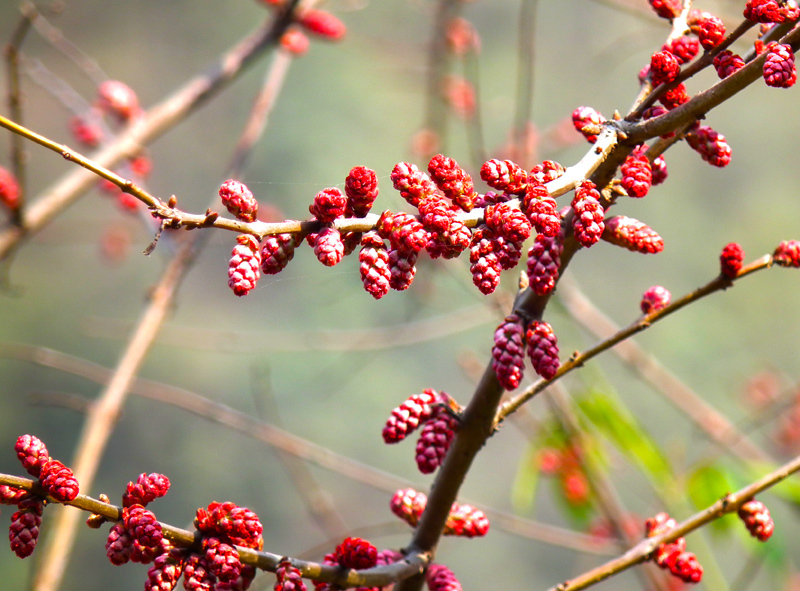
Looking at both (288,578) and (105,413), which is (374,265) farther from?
(105,413)

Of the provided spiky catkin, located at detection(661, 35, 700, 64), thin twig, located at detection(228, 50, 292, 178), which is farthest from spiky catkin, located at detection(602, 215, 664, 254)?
thin twig, located at detection(228, 50, 292, 178)

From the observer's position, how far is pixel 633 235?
44 centimetres

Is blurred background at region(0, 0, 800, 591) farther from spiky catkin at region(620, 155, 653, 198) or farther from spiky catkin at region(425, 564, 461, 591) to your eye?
spiky catkin at region(620, 155, 653, 198)

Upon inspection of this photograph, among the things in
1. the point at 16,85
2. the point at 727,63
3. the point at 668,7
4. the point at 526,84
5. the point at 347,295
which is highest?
the point at 347,295

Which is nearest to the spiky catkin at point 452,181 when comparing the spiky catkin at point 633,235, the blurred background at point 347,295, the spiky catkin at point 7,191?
the spiky catkin at point 633,235

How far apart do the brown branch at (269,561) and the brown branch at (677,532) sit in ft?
0.48

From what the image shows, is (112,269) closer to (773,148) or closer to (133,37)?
(133,37)

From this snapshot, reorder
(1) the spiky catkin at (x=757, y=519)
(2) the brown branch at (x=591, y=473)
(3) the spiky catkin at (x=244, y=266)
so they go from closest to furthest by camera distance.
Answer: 1. (3) the spiky catkin at (x=244, y=266)
2. (1) the spiky catkin at (x=757, y=519)
3. (2) the brown branch at (x=591, y=473)

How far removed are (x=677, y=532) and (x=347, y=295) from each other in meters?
1.48

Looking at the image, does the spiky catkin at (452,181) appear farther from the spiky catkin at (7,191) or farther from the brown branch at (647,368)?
the spiky catkin at (7,191)

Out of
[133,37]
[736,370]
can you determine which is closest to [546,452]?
[736,370]

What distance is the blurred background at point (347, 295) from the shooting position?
2.07m

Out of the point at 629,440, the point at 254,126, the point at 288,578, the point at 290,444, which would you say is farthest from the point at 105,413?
the point at 629,440

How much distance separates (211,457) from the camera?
84.2 inches
